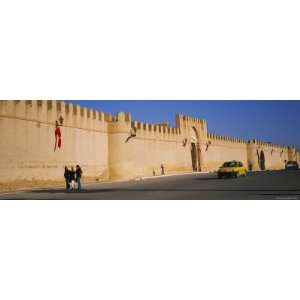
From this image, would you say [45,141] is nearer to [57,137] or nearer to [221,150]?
[57,137]

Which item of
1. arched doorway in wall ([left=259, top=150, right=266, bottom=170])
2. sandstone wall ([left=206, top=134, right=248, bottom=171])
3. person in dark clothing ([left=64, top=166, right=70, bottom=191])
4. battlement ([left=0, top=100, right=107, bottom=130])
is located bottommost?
person in dark clothing ([left=64, top=166, right=70, bottom=191])

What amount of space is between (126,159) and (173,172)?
4836mm

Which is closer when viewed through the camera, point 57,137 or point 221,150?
point 57,137

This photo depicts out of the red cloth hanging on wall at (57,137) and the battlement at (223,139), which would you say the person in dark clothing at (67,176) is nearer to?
the red cloth hanging on wall at (57,137)

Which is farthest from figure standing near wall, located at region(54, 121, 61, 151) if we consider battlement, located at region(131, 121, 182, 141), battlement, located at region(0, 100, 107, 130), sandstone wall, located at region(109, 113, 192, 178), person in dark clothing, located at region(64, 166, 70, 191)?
battlement, located at region(131, 121, 182, 141)

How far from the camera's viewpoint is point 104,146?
20.0 m

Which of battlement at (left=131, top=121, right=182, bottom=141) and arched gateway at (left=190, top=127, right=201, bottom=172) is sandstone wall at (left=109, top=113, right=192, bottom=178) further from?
arched gateway at (left=190, top=127, right=201, bottom=172)

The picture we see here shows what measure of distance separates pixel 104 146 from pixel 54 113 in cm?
447

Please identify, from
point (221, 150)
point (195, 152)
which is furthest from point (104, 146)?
point (221, 150)

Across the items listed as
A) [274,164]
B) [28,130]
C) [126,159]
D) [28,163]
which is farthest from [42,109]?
[274,164]

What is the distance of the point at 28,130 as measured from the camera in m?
14.5

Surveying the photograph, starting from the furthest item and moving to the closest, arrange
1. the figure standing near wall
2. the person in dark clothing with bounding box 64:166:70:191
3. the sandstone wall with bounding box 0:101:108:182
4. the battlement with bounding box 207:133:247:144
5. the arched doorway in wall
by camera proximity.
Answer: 1. the arched doorway in wall
2. the battlement with bounding box 207:133:247:144
3. the figure standing near wall
4. the person in dark clothing with bounding box 64:166:70:191
5. the sandstone wall with bounding box 0:101:108:182

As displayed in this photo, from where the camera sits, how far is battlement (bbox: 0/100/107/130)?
13953 mm

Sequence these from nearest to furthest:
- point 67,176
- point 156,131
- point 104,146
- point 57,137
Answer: point 67,176 → point 57,137 → point 104,146 → point 156,131
